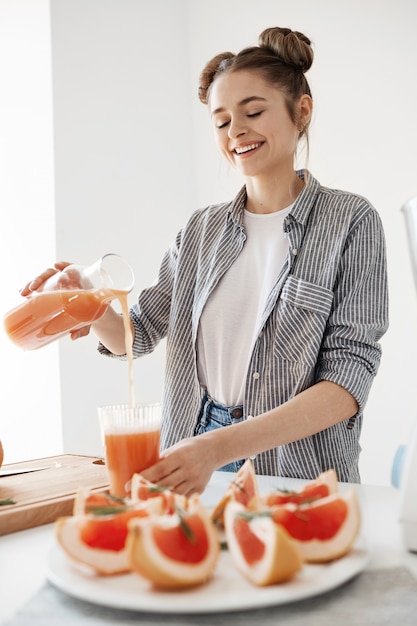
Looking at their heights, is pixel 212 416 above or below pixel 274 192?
below

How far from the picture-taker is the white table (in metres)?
0.81

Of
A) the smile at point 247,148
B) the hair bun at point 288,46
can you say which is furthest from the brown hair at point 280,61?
the smile at point 247,148

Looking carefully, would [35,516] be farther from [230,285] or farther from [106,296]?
[230,285]

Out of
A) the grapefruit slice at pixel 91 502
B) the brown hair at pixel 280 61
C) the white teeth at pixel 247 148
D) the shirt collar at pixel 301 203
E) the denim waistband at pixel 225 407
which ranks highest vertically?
the brown hair at pixel 280 61

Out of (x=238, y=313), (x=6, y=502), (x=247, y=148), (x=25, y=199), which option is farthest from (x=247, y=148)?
(x=25, y=199)

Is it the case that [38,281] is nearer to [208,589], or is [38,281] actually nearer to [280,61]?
[280,61]

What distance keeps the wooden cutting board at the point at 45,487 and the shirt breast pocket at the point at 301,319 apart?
0.50 meters

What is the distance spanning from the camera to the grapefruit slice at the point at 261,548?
0.69 metres

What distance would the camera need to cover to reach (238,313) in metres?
1.75

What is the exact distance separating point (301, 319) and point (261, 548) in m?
0.95

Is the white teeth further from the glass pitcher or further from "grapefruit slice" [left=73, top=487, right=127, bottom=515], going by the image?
"grapefruit slice" [left=73, top=487, right=127, bottom=515]

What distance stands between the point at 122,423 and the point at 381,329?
709 mm

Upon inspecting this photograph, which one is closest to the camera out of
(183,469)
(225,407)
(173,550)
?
(173,550)

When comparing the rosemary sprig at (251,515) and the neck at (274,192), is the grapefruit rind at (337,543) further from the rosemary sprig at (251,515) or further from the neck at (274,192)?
the neck at (274,192)
